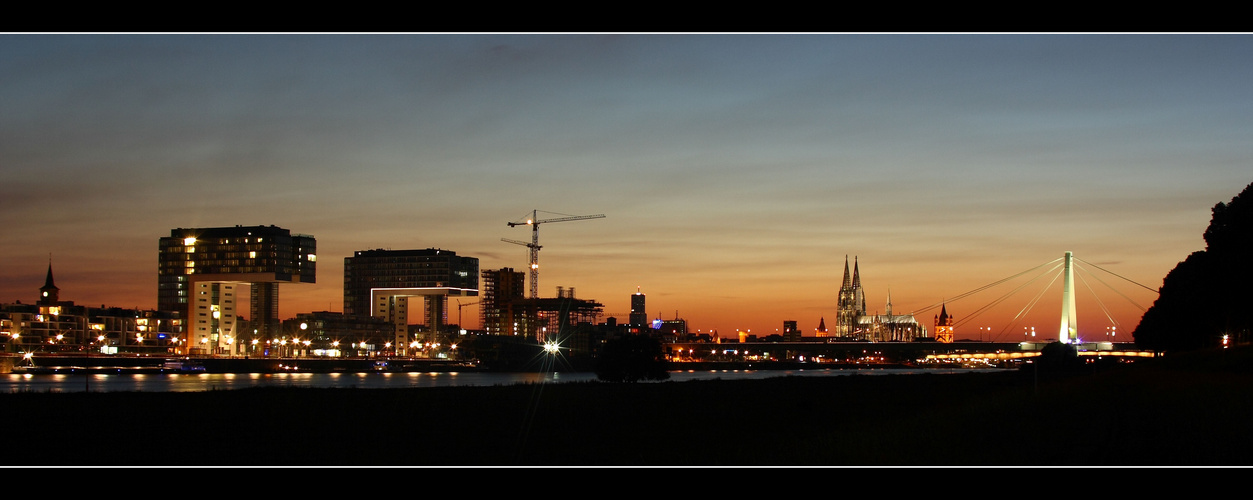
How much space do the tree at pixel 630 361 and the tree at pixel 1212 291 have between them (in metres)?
42.3

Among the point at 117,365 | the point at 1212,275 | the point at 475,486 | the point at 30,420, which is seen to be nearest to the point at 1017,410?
the point at 475,486

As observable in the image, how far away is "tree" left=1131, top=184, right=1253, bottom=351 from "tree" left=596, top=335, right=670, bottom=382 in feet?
139

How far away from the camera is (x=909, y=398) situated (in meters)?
53.3

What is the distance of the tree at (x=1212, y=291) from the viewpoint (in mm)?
59375

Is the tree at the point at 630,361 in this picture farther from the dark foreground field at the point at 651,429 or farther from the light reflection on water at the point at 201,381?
the dark foreground field at the point at 651,429

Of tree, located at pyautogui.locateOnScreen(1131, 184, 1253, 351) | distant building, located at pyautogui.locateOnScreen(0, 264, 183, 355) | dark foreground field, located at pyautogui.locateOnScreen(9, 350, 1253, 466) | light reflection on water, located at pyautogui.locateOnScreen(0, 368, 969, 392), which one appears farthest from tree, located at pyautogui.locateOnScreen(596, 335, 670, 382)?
distant building, located at pyautogui.locateOnScreen(0, 264, 183, 355)

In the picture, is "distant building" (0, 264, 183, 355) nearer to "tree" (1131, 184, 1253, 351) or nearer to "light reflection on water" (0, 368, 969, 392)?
"light reflection on water" (0, 368, 969, 392)

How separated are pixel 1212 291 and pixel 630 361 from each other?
143 feet

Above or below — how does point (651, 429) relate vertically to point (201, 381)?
above

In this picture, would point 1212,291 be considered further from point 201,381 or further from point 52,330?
point 52,330

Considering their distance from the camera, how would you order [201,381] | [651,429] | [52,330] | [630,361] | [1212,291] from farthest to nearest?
[52,330] → [201,381] → [630,361] → [1212,291] → [651,429]

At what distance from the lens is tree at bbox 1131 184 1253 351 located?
A: 5938 cm

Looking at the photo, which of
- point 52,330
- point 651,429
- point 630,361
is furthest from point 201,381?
point 651,429

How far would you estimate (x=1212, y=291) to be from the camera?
68625 mm
